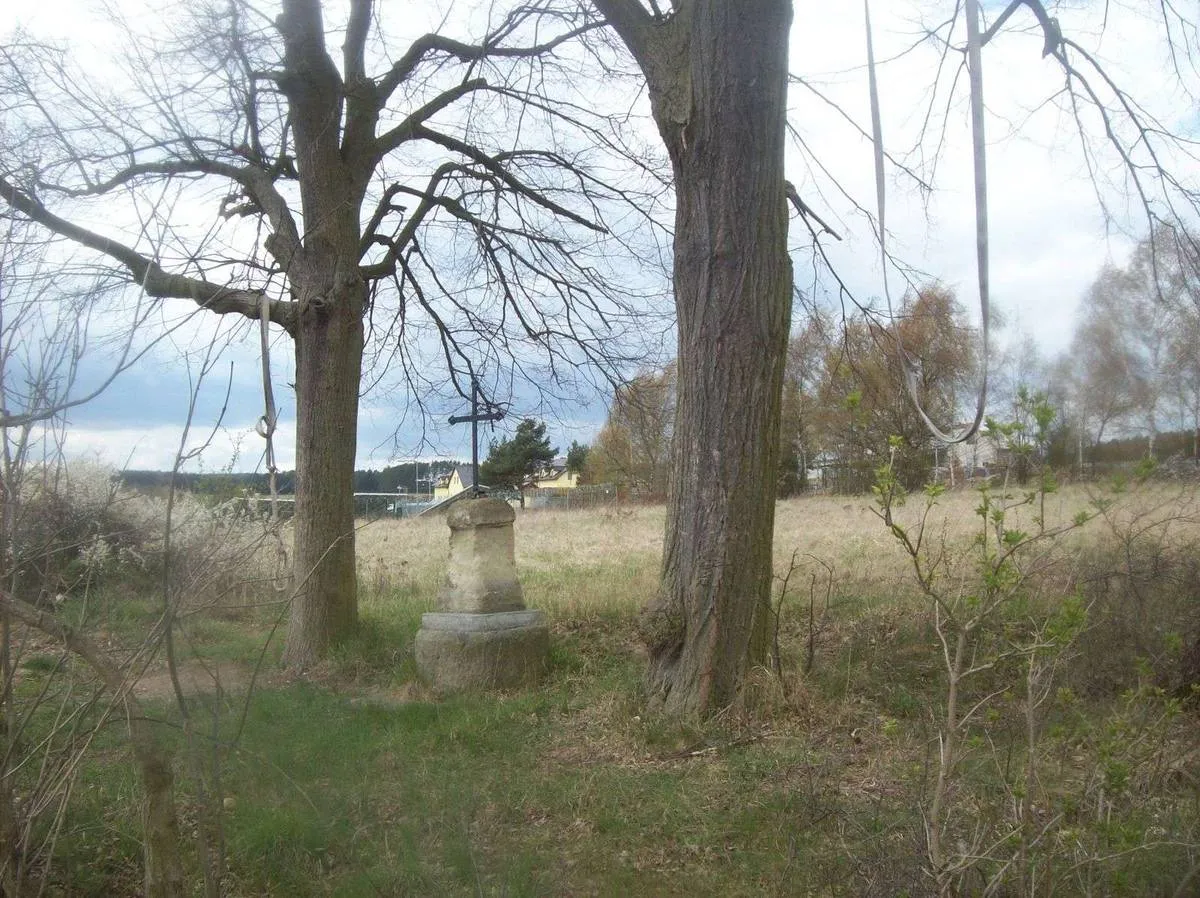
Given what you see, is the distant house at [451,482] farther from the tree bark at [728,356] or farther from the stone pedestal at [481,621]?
the tree bark at [728,356]

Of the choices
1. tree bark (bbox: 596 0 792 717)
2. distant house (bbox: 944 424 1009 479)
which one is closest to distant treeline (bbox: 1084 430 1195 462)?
distant house (bbox: 944 424 1009 479)

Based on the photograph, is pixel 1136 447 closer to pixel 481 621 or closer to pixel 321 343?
pixel 481 621

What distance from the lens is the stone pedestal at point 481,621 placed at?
7.19m

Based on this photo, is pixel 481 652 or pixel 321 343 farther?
pixel 321 343

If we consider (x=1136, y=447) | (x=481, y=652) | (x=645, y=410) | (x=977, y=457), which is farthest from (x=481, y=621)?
(x=1136, y=447)

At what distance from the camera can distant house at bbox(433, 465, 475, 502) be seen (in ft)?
38.0

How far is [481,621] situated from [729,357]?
295cm

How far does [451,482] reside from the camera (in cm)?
1327

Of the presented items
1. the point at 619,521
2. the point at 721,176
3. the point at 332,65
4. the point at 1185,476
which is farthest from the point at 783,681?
the point at 619,521

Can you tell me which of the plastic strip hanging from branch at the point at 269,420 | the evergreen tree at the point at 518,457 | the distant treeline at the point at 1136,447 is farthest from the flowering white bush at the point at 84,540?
the evergreen tree at the point at 518,457

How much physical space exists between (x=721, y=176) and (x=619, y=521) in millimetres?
15869

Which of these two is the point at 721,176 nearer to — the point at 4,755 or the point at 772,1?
the point at 772,1

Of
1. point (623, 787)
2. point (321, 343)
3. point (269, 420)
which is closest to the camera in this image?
point (269, 420)

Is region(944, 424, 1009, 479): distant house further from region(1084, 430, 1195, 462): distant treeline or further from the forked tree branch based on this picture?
the forked tree branch
